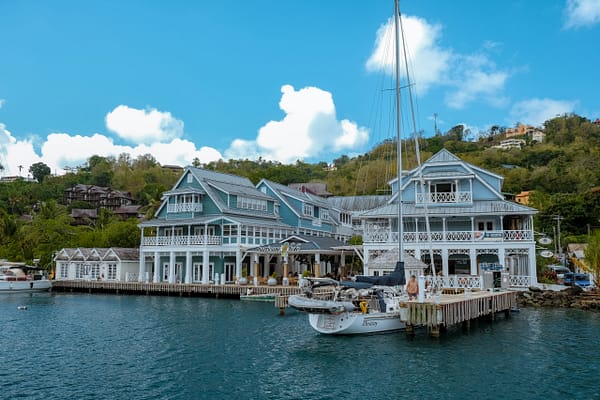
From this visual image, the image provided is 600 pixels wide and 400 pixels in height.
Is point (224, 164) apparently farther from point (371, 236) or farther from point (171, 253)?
point (371, 236)

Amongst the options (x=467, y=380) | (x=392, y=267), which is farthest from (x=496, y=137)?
(x=467, y=380)

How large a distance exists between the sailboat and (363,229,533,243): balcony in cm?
1094

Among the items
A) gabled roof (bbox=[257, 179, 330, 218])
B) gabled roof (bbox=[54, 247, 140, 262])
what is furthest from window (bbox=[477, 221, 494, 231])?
gabled roof (bbox=[54, 247, 140, 262])

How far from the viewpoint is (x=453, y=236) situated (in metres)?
37.7

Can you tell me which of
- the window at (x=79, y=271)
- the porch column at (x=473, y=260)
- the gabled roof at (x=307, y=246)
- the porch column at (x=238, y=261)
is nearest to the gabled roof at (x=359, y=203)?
the gabled roof at (x=307, y=246)

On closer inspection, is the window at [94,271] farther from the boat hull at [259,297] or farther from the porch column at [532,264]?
the porch column at [532,264]

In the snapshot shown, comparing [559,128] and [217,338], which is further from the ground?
[559,128]

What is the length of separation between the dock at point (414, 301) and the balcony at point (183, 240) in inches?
187

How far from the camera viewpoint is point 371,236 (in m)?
39.6

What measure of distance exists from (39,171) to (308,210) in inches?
5061

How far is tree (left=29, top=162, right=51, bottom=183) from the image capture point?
6142 inches

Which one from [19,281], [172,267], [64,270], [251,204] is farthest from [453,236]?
Answer: [19,281]

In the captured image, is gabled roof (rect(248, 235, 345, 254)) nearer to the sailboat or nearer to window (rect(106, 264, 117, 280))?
window (rect(106, 264, 117, 280))

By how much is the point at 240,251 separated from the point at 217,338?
23243 millimetres
